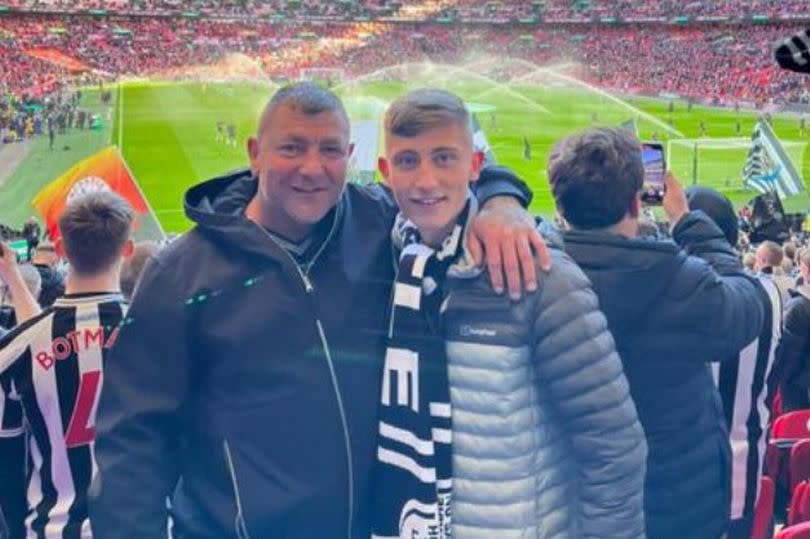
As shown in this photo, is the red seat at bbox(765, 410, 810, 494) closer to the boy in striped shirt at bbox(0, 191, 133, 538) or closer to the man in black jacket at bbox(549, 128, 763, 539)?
the man in black jacket at bbox(549, 128, 763, 539)

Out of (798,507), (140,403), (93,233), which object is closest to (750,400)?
(798,507)

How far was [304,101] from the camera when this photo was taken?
1.69 meters

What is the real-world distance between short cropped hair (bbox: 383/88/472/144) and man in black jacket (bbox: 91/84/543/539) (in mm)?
116

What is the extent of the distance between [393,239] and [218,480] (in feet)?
1.77

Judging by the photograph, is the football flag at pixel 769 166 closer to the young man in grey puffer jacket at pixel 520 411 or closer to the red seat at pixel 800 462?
the red seat at pixel 800 462

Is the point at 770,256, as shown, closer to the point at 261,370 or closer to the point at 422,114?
the point at 422,114

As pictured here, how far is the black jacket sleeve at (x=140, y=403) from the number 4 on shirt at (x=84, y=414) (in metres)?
0.51

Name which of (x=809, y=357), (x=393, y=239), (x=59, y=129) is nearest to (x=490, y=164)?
(x=393, y=239)

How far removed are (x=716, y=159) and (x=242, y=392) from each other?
2217cm

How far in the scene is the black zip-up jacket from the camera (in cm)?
159

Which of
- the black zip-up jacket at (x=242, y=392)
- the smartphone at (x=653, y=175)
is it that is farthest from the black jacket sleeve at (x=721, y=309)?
the black zip-up jacket at (x=242, y=392)

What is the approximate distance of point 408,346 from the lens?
62.4 inches

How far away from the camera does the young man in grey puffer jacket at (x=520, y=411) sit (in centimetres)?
152

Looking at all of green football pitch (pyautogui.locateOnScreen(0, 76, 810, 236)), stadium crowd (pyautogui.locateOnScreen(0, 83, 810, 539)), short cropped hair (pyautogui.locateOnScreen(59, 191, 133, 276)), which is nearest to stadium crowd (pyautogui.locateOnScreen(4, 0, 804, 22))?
green football pitch (pyautogui.locateOnScreen(0, 76, 810, 236))
